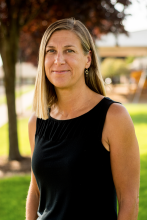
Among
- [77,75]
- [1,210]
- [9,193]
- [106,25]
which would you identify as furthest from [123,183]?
[106,25]

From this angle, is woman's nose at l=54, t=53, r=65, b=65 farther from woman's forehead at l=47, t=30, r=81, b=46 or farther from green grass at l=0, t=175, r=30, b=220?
green grass at l=0, t=175, r=30, b=220

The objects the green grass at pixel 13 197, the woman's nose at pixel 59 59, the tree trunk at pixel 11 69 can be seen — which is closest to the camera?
the woman's nose at pixel 59 59

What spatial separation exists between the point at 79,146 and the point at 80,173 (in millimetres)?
152

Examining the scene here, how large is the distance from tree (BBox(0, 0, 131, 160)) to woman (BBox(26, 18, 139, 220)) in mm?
3358

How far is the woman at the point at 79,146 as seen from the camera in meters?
1.49

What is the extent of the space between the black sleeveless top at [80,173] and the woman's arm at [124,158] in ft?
0.19

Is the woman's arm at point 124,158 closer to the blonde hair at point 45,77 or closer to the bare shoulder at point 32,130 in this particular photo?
the blonde hair at point 45,77

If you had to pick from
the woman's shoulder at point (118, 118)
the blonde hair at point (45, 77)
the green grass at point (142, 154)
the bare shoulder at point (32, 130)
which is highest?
the blonde hair at point (45, 77)

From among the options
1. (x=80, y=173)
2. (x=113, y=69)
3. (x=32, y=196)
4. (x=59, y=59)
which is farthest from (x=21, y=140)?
(x=113, y=69)

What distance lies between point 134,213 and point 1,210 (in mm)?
2754

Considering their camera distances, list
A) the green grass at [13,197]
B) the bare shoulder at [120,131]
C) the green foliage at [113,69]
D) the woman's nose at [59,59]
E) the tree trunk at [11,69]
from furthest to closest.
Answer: the green foliage at [113,69] → the tree trunk at [11,69] → the green grass at [13,197] → the woman's nose at [59,59] → the bare shoulder at [120,131]

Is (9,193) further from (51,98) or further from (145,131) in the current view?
(145,131)

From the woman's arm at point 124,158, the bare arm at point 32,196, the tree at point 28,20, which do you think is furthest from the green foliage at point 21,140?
the woman's arm at point 124,158

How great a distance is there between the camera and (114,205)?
1.61 metres
